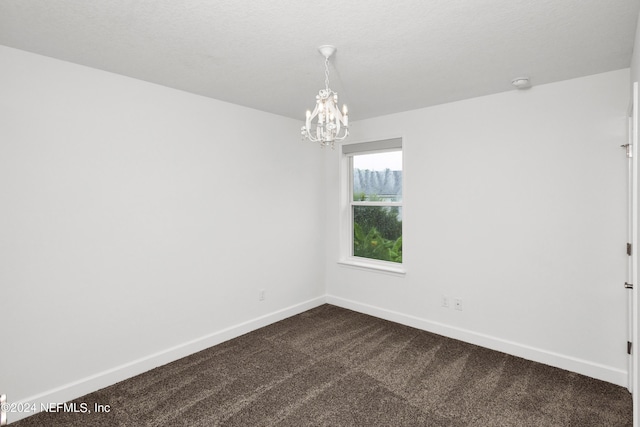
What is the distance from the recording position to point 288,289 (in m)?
4.11

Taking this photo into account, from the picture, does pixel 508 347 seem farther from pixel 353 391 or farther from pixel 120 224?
pixel 120 224

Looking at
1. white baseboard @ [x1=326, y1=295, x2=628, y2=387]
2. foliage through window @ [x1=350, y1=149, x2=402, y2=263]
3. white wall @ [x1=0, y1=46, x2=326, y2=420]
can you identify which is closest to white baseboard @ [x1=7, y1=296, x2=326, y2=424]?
white wall @ [x1=0, y1=46, x2=326, y2=420]

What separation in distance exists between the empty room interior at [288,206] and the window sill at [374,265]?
0.18 feet

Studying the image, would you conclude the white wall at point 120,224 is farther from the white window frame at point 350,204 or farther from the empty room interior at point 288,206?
the white window frame at point 350,204

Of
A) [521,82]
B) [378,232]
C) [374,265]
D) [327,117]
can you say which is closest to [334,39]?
[327,117]

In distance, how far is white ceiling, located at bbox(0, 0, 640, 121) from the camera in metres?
1.76

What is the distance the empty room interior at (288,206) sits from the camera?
2.06 metres

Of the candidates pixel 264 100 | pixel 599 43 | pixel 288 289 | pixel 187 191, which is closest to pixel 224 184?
pixel 187 191

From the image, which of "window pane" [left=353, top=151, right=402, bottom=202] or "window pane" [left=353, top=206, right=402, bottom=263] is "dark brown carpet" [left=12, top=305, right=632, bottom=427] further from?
"window pane" [left=353, top=151, right=402, bottom=202]

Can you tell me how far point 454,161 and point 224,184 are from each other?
228cm

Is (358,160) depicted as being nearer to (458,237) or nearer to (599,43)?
(458,237)

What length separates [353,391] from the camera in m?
2.53

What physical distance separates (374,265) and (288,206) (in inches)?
49.3

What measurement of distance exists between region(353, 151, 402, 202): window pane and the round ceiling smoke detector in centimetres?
140
